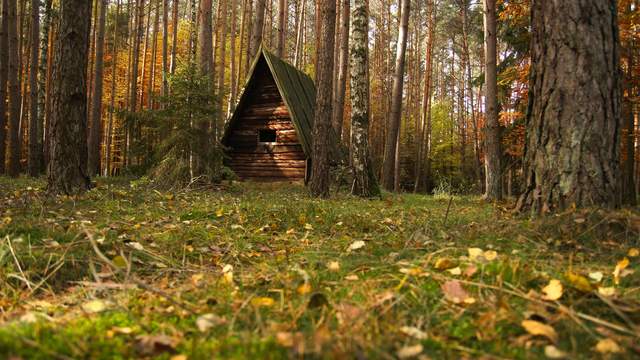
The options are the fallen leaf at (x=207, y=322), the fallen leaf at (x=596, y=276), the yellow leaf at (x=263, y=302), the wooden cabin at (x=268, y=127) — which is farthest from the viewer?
the wooden cabin at (x=268, y=127)

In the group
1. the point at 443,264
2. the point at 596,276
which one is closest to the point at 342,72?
the point at 443,264

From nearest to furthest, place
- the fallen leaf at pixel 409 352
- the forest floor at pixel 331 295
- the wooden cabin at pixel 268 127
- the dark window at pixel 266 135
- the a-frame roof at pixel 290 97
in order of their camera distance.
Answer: the fallen leaf at pixel 409 352, the forest floor at pixel 331 295, the a-frame roof at pixel 290 97, the wooden cabin at pixel 268 127, the dark window at pixel 266 135

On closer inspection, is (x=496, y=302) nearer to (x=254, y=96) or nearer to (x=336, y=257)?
(x=336, y=257)

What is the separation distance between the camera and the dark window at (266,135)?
1486cm

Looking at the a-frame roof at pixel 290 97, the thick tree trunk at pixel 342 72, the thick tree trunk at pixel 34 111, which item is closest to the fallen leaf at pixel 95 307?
the a-frame roof at pixel 290 97

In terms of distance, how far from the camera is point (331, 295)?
72.9 inches

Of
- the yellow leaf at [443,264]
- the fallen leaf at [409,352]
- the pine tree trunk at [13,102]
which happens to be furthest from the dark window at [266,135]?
the fallen leaf at [409,352]

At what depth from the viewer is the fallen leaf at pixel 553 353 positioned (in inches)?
47.8

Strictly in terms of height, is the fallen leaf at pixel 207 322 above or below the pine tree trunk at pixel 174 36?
below

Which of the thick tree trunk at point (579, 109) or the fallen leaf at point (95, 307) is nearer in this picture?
the fallen leaf at point (95, 307)

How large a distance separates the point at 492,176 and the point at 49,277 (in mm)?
9866

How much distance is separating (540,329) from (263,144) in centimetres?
1355

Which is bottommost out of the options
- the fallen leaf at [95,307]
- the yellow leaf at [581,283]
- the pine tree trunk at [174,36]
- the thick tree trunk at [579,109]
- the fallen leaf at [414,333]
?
the fallen leaf at [95,307]

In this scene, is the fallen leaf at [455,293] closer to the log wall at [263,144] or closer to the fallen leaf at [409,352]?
the fallen leaf at [409,352]
